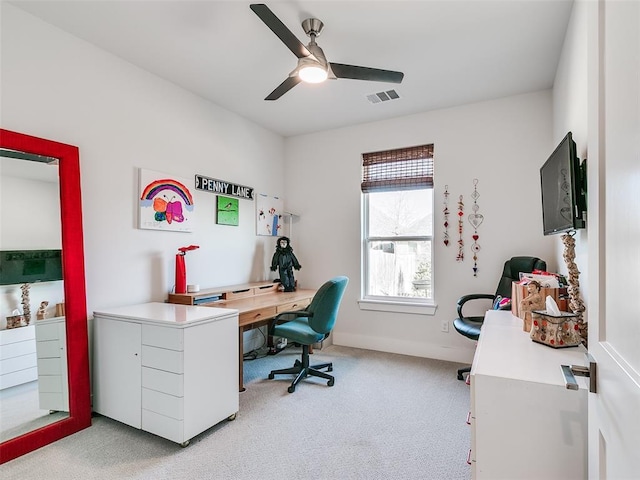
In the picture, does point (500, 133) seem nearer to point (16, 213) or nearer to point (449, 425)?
point (449, 425)

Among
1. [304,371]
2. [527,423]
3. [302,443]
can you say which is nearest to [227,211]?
[304,371]

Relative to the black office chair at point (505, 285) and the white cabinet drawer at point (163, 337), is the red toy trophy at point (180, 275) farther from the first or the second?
the black office chair at point (505, 285)

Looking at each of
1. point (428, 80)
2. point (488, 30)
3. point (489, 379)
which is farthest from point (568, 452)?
point (428, 80)

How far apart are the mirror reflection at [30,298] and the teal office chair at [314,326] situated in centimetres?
159

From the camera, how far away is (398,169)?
402cm

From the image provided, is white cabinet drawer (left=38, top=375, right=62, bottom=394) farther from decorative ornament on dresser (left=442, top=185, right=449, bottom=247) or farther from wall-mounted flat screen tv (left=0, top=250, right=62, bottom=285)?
decorative ornament on dresser (left=442, top=185, right=449, bottom=247)

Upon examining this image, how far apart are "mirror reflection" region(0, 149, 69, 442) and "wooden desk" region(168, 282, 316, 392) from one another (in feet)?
3.05

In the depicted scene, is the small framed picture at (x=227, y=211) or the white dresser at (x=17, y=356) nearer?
the white dresser at (x=17, y=356)

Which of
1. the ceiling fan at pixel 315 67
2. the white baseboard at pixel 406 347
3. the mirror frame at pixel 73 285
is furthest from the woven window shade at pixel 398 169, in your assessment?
the mirror frame at pixel 73 285

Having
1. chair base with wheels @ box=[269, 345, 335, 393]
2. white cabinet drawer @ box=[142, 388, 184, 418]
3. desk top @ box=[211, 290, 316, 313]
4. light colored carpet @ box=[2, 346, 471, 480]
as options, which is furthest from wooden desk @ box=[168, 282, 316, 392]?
white cabinet drawer @ box=[142, 388, 184, 418]

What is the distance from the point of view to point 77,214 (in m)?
2.38

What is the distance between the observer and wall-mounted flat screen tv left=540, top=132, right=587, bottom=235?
1607 millimetres

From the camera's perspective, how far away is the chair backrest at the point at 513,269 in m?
3.08

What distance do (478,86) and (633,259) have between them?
317cm
